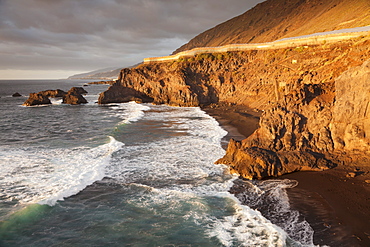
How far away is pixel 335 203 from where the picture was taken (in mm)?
12766

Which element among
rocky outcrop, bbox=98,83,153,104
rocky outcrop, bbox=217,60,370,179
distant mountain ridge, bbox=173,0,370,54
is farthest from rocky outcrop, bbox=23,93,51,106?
distant mountain ridge, bbox=173,0,370,54

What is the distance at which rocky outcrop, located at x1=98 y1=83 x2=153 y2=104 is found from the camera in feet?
218

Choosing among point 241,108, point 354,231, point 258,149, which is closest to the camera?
point 354,231

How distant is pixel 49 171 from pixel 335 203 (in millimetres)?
18371

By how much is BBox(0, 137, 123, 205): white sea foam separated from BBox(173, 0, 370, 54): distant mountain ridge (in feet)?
194

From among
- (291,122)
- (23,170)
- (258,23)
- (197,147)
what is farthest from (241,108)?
(258,23)

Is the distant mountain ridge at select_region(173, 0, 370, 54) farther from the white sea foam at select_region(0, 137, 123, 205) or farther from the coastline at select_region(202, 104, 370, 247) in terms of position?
the white sea foam at select_region(0, 137, 123, 205)

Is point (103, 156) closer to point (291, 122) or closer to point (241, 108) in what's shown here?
point (291, 122)

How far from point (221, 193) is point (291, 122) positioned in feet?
24.9

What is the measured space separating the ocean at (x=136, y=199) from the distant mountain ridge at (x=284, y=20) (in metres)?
54.6

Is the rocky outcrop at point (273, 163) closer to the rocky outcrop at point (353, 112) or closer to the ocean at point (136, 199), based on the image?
the ocean at point (136, 199)

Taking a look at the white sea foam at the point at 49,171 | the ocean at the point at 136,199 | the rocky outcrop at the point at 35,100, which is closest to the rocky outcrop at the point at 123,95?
the rocky outcrop at the point at 35,100

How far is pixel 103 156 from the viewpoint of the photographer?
21516 mm

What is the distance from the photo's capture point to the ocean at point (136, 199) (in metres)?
10.8
